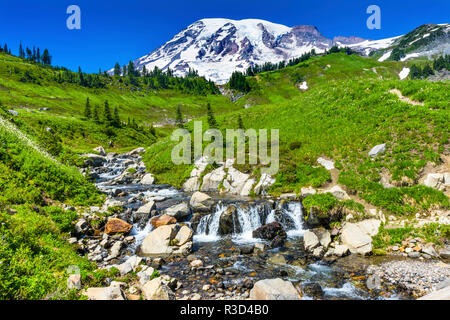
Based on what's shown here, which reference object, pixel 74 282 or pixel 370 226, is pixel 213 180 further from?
pixel 74 282

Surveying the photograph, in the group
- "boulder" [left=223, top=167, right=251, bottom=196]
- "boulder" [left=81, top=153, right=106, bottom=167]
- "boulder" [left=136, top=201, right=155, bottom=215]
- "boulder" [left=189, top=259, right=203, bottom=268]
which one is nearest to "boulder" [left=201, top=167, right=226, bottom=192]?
"boulder" [left=223, top=167, right=251, bottom=196]

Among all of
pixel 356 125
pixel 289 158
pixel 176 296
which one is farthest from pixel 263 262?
pixel 356 125

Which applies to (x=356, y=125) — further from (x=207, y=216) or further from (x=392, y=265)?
(x=207, y=216)

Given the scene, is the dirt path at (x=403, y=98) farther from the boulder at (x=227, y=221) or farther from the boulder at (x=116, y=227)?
the boulder at (x=116, y=227)

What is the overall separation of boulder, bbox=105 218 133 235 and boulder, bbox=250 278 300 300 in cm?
1208

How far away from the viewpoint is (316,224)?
695 inches

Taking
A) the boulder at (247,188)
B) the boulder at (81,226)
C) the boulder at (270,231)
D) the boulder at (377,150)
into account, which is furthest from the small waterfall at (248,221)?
the boulder at (377,150)

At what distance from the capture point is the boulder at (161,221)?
743 inches

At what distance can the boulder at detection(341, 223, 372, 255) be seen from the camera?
14.0 m

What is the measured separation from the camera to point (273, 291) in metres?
9.03

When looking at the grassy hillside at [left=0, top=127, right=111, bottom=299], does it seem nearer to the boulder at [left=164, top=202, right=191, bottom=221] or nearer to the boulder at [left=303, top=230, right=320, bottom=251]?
the boulder at [left=164, top=202, right=191, bottom=221]

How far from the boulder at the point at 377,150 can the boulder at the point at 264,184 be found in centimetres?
1056

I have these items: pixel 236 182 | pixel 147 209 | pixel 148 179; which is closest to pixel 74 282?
pixel 147 209

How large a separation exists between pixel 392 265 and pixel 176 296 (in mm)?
11695
